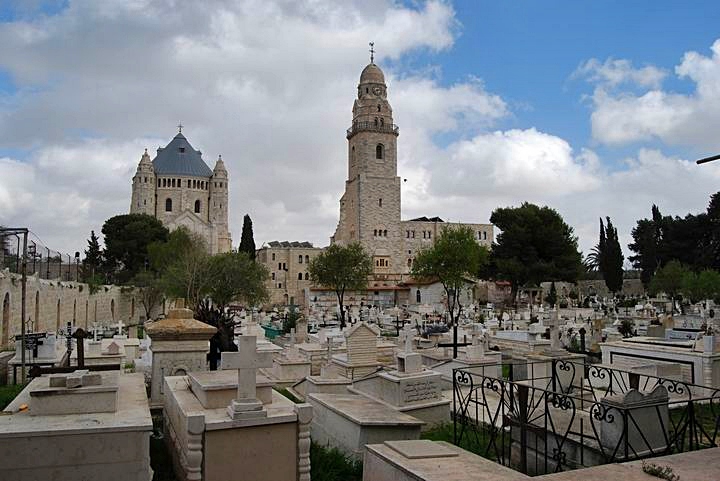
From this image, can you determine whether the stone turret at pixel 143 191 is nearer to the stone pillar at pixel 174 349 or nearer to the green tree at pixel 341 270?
the green tree at pixel 341 270

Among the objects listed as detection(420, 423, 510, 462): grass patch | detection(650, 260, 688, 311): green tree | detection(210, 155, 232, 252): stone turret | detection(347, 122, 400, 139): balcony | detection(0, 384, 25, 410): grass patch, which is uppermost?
detection(347, 122, 400, 139): balcony

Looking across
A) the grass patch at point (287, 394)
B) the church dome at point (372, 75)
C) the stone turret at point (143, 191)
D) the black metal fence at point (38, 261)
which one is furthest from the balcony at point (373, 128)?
the grass patch at point (287, 394)

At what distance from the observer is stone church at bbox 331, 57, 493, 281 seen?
67.0 meters

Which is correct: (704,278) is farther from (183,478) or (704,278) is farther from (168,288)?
(183,478)

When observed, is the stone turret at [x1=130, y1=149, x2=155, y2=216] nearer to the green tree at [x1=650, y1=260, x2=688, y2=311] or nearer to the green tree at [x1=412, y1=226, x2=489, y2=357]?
the green tree at [x1=412, y1=226, x2=489, y2=357]

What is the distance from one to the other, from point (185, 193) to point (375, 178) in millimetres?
29433

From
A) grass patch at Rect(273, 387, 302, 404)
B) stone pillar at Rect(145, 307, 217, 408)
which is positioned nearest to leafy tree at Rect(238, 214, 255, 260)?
grass patch at Rect(273, 387, 302, 404)

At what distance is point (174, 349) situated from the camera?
30.3 ft

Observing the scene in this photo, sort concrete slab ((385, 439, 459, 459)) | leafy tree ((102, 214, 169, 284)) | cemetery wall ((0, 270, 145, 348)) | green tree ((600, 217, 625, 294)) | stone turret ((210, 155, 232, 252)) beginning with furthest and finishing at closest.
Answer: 1. stone turret ((210, 155, 232, 252))
2. leafy tree ((102, 214, 169, 284))
3. green tree ((600, 217, 625, 294))
4. cemetery wall ((0, 270, 145, 348))
5. concrete slab ((385, 439, 459, 459))

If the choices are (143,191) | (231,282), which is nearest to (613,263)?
(231,282)

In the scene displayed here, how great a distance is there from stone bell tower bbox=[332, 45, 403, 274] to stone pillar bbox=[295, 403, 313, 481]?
2367 inches

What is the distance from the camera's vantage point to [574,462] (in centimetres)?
662

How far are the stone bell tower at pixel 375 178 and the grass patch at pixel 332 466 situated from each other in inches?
2322

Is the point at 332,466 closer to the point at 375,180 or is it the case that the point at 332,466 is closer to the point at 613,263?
the point at 613,263
